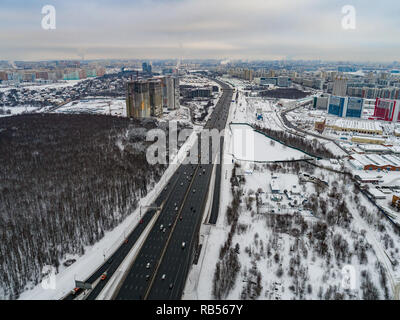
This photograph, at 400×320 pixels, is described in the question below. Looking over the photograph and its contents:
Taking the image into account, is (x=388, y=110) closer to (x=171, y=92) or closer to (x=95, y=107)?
(x=171, y=92)

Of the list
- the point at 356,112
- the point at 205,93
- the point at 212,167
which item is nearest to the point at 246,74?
the point at 205,93

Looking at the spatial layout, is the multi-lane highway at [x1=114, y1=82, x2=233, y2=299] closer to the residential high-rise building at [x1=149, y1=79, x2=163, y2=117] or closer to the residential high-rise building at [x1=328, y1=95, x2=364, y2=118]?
the residential high-rise building at [x1=149, y1=79, x2=163, y2=117]

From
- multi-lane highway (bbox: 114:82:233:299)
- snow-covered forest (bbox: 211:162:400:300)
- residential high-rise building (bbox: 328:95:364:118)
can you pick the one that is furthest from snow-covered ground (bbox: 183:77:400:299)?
residential high-rise building (bbox: 328:95:364:118)

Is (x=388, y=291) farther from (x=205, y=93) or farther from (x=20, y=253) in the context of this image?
(x=205, y=93)

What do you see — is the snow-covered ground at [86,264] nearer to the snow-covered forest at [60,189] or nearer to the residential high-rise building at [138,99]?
the snow-covered forest at [60,189]

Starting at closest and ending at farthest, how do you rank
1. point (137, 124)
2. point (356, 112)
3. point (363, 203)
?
point (363, 203) → point (137, 124) → point (356, 112)

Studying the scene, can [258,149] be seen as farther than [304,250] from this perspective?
Yes

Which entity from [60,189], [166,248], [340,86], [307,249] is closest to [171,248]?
[166,248]
